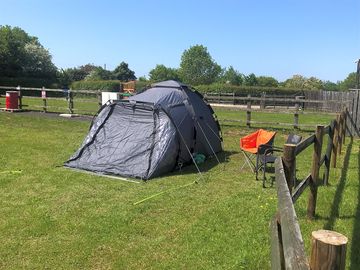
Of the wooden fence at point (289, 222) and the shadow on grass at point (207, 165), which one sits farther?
the shadow on grass at point (207, 165)

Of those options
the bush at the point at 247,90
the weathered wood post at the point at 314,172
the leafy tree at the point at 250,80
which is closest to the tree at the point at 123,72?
the leafy tree at the point at 250,80

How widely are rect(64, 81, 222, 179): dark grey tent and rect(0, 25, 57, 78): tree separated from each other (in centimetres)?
4013

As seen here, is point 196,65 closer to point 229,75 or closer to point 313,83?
point 229,75

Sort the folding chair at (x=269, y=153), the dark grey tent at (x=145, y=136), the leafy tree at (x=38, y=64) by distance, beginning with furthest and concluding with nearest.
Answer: the leafy tree at (x=38, y=64)
the dark grey tent at (x=145, y=136)
the folding chair at (x=269, y=153)

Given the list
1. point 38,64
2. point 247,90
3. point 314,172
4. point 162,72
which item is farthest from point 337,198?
point 162,72

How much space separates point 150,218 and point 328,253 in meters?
4.23

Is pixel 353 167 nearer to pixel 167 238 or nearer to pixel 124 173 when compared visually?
pixel 124 173

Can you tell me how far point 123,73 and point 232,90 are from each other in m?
60.1

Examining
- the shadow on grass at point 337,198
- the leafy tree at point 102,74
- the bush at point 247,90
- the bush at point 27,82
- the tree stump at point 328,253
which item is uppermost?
the leafy tree at point 102,74

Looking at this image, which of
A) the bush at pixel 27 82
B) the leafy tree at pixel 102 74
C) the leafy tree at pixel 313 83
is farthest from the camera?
the leafy tree at pixel 102 74

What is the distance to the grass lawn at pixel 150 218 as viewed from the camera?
439 cm

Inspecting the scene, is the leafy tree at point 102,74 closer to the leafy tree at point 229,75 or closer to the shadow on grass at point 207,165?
the leafy tree at point 229,75

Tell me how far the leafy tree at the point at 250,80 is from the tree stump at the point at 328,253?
8369 centimetres

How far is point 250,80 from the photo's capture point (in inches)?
3418
